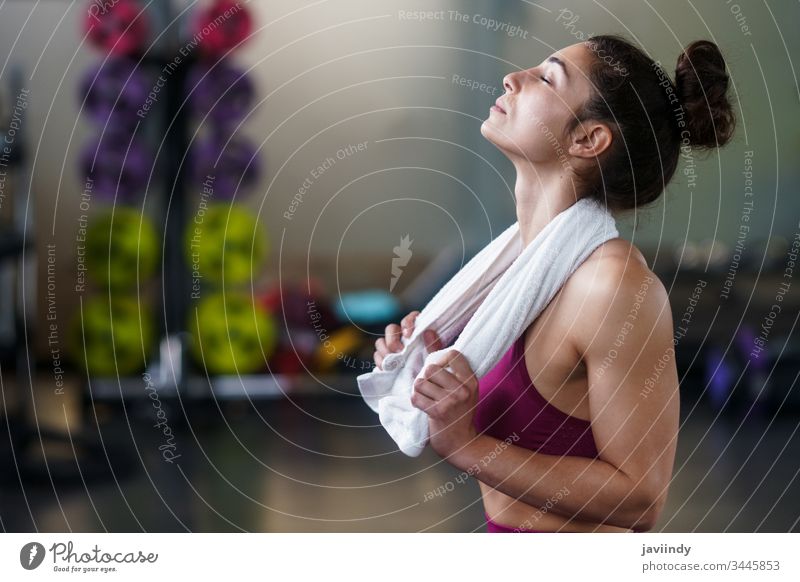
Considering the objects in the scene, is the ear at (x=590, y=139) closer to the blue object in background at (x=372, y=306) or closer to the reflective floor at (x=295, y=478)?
the reflective floor at (x=295, y=478)

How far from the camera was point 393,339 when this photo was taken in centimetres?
96

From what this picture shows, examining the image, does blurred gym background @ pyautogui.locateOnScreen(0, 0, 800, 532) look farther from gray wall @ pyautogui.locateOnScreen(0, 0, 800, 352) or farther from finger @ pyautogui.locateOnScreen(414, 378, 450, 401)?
finger @ pyautogui.locateOnScreen(414, 378, 450, 401)

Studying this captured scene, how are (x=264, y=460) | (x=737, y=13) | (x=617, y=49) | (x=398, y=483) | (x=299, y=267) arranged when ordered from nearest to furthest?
1. (x=617, y=49)
2. (x=737, y=13)
3. (x=398, y=483)
4. (x=264, y=460)
5. (x=299, y=267)

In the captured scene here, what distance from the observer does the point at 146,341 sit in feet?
9.40

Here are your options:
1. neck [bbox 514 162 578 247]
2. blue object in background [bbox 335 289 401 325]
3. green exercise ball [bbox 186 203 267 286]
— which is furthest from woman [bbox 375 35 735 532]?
green exercise ball [bbox 186 203 267 286]

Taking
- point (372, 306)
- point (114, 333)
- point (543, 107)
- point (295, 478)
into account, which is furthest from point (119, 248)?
point (543, 107)

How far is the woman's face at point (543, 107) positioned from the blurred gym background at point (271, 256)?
90 centimetres

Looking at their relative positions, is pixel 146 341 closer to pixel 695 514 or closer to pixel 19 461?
pixel 19 461

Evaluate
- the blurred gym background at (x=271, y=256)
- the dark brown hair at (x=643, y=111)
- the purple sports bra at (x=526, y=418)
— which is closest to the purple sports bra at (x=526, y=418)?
the purple sports bra at (x=526, y=418)

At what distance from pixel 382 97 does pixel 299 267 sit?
0.69m

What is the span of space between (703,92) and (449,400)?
0.33m

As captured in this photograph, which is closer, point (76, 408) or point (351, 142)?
point (351, 142)

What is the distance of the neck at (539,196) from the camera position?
90 centimetres
